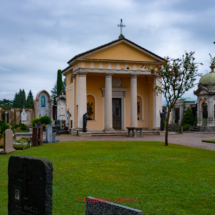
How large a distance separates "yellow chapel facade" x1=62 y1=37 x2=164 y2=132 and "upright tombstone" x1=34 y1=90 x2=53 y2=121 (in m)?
4.13

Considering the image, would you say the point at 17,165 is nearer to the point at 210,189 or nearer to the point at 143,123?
the point at 210,189

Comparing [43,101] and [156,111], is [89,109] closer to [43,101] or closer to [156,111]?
[156,111]

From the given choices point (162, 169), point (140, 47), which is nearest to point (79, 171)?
point (162, 169)

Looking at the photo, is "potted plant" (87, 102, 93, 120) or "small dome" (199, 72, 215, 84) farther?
"small dome" (199, 72, 215, 84)

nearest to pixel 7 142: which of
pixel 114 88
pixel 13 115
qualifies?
pixel 114 88

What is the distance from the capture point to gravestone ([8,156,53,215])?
356cm

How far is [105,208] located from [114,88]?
24452 mm

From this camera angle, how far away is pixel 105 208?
9.94 ft

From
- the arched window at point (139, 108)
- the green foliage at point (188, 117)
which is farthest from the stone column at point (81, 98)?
the green foliage at point (188, 117)

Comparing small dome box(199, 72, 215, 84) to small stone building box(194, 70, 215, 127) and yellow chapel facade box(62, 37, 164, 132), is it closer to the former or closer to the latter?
small stone building box(194, 70, 215, 127)

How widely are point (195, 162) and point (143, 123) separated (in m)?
18.6

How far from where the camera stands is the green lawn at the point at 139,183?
17.3 ft

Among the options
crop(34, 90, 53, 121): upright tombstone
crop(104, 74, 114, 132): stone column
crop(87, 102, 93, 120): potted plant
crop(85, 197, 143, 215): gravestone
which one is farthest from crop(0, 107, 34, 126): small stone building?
crop(85, 197, 143, 215): gravestone

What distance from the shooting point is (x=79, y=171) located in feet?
26.6
